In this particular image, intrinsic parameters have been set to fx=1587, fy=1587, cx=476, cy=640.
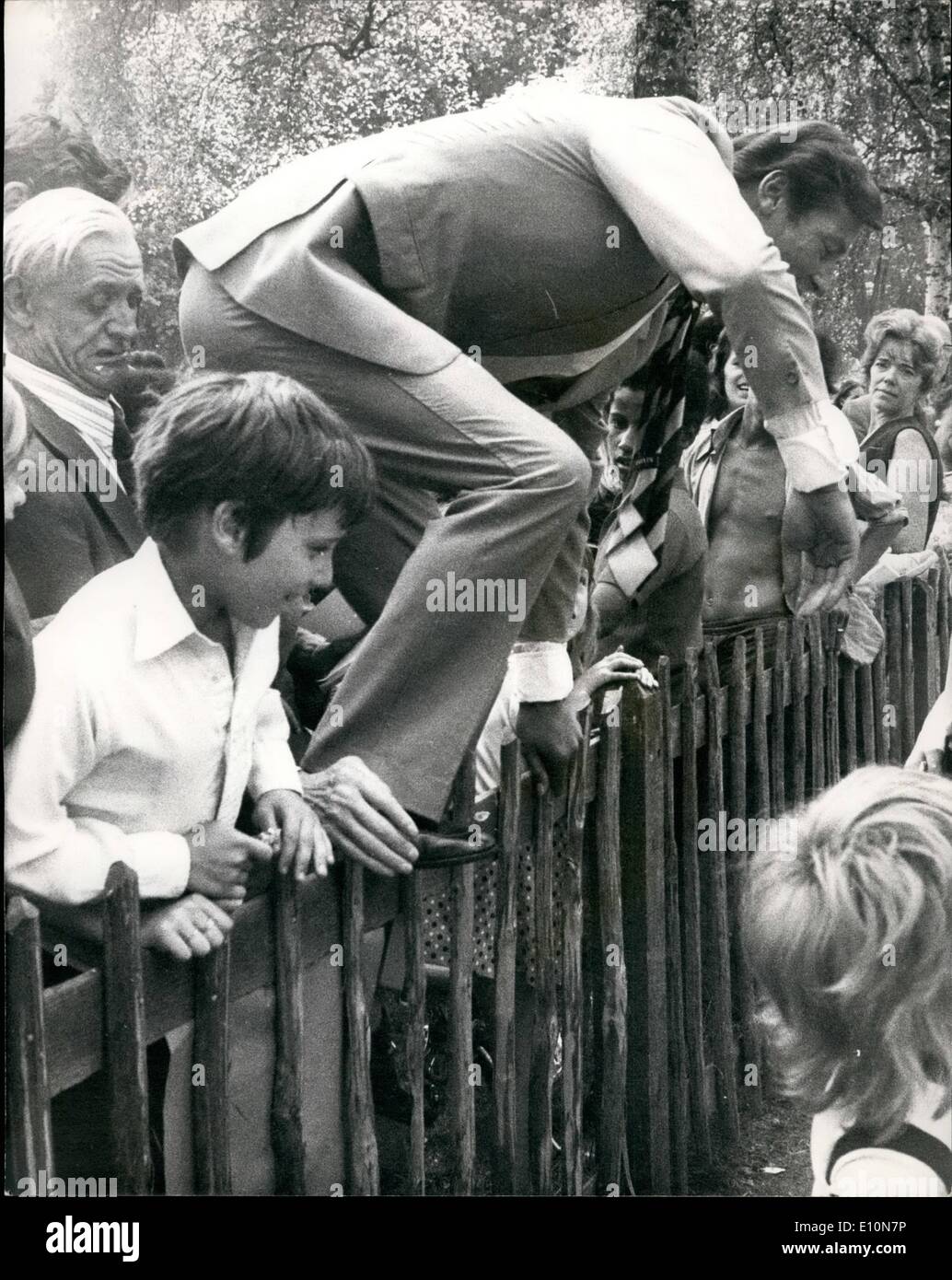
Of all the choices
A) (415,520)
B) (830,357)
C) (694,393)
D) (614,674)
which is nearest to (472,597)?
(415,520)

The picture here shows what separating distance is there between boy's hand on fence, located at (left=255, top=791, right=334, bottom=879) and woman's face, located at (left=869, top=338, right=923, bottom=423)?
4.47 ft

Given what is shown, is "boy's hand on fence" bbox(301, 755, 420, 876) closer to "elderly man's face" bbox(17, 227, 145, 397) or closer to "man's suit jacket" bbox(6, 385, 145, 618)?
"man's suit jacket" bbox(6, 385, 145, 618)

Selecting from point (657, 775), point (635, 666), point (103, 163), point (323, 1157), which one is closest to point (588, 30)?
point (103, 163)

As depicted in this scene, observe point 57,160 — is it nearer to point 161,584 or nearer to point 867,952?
point 161,584

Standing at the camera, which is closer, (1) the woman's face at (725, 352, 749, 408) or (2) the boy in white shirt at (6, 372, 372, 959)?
(2) the boy in white shirt at (6, 372, 372, 959)

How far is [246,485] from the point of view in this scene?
8.71ft

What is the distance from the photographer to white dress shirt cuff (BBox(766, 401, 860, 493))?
118 inches

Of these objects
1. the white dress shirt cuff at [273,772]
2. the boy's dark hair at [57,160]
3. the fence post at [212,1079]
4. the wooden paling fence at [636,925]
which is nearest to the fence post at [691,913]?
the wooden paling fence at [636,925]

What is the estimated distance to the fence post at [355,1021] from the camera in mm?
2713

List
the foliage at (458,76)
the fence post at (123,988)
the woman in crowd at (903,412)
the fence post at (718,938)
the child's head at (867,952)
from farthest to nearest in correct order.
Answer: the fence post at (718,938) < the woman in crowd at (903,412) < the foliage at (458,76) < the child's head at (867,952) < the fence post at (123,988)

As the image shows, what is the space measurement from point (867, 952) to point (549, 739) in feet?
2.28

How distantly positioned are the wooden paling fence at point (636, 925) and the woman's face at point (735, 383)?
0.50m

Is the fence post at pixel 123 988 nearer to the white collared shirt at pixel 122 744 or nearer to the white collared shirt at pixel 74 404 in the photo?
the white collared shirt at pixel 122 744

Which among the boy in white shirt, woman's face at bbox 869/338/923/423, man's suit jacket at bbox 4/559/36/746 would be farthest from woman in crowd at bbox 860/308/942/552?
man's suit jacket at bbox 4/559/36/746
